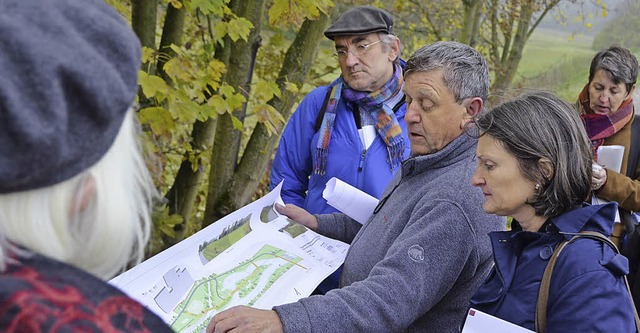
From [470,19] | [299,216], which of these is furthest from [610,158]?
[470,19]

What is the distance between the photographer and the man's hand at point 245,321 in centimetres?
178

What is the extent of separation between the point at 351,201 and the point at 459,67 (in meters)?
0.73

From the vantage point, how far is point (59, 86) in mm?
789

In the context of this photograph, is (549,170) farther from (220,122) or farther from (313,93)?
(220,122)

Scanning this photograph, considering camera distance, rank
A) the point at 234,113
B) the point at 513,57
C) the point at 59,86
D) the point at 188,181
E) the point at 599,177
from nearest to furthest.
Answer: the point at 59,86, the point at 599,177, the point at 234,113, the point at 188,181, the point at 513,57

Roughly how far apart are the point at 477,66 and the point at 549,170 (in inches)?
22.1

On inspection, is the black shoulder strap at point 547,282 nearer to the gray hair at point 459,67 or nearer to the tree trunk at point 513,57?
the gray hair at point 459,67

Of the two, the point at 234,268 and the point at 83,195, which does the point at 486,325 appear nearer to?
the point at 234,268

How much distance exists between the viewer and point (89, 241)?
92cm

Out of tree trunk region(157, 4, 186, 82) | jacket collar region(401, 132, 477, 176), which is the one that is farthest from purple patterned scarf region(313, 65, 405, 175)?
tree trunk region(157, 4, 186, 82)

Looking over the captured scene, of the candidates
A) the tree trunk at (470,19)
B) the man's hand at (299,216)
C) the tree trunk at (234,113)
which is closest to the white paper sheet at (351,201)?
the man's hand at (299,216)

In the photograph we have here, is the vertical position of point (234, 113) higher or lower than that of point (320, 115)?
lower

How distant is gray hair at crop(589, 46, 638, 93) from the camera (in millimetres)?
3707

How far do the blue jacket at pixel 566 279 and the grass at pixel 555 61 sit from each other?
1039cm
